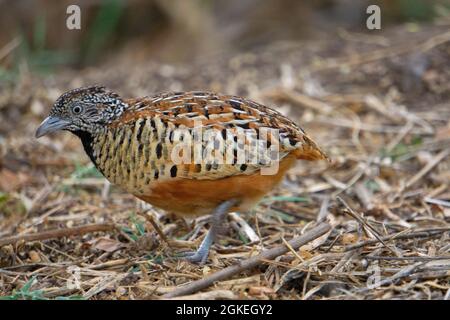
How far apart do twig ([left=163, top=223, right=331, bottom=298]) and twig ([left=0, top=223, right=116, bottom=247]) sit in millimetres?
1038

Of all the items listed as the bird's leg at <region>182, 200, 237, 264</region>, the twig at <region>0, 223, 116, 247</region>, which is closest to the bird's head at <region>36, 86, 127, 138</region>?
the twig at <region>0, 223, 116, 247</region>

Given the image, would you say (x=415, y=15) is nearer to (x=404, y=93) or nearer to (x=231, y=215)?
(x=404, y=93)

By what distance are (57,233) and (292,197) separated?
72.2 inches

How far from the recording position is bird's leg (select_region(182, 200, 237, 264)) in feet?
14.6

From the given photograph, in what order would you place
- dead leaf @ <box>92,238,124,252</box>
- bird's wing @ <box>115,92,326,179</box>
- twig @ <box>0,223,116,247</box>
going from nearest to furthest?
bird's wing @ <box>115,92,326,179</box> < twig @ <box>0,223,116,247</box> < dead leaf @ <box>92,238,124,252</box>

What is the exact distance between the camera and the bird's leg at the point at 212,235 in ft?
14.6

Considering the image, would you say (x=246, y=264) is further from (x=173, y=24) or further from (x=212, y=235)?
(x=173, y=24)

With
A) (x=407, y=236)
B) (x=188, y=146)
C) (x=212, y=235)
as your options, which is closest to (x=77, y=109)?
(x=188, y=146)

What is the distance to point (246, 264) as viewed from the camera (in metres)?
4.09

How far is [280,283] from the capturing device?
399 centimetres

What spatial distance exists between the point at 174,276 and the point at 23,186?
2329mm

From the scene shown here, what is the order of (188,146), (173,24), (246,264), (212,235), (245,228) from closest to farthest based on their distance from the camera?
(246,264)
(188,146)
(212,235)
(245,228)
(173,24)

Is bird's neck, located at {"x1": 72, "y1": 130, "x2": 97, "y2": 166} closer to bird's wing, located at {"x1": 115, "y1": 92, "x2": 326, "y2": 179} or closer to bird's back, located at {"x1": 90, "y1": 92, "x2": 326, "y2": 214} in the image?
bird's back, located at {"x1": 90, "y1": 92, "x2": 326, "y2": 214}

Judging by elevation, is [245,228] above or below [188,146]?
below
